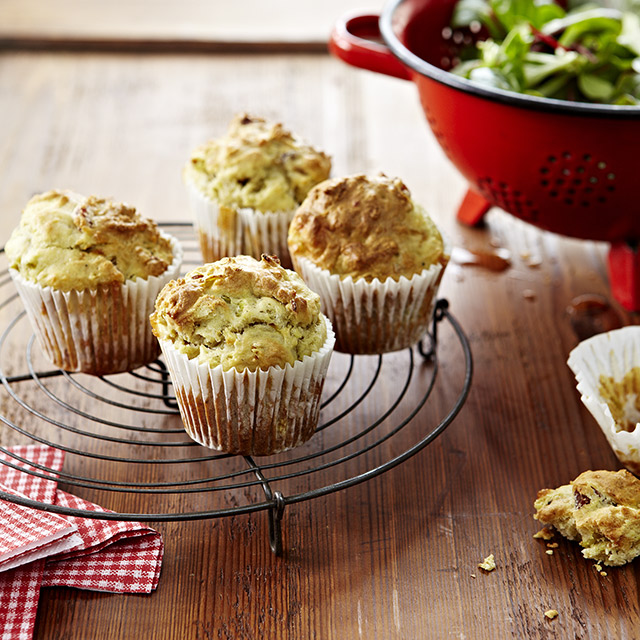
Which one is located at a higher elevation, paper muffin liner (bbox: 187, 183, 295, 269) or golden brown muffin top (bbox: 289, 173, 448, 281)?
golden brown muffin top (bbox: 289, 173, 448, 281)

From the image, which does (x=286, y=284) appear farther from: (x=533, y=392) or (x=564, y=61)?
(x=564, y=61)

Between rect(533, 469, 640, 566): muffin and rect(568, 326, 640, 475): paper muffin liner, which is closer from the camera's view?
rect(533, 469, 640, 566): muffin

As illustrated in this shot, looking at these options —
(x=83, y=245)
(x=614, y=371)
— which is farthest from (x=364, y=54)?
(x=614, y=371)

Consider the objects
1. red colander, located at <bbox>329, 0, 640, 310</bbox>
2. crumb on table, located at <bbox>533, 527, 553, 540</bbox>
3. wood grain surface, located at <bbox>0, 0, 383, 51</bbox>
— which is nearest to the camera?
crumb on table, located at <bbox>533, 527, 553, 540</bbox>

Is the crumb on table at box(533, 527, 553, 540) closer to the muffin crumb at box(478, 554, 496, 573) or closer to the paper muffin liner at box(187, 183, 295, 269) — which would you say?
the muffin crumb at box(478, 554, 496, 573)

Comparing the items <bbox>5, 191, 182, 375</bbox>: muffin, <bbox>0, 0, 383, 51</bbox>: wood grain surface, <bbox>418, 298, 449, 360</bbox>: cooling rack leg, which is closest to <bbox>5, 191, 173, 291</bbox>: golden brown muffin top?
<bbox>5, 191, 182, 375</bbox>: muffin

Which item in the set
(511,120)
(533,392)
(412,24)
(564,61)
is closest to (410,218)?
(511,120)


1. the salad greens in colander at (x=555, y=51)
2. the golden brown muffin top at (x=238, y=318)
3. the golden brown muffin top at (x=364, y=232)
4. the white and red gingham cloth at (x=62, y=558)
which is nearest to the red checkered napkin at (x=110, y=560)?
the white and red gingham cloth at (x=62, y=558)
